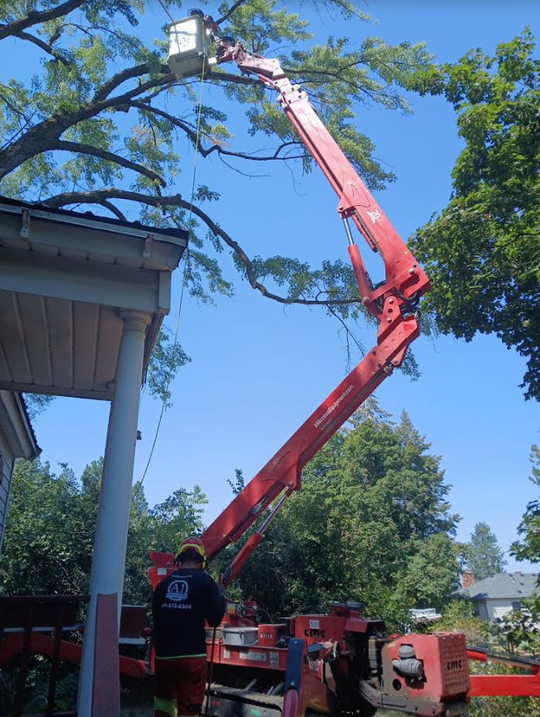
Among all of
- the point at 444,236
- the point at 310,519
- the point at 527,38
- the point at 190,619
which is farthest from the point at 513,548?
the point at 527,38

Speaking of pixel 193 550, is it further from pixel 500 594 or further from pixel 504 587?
pixel 504 587

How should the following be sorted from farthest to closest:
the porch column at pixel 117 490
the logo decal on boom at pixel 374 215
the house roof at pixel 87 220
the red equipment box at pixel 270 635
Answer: the logo decal on boom at pixel 374 215 → the red equipment box at pixel 270 635 → the house roof at pixel 87 220 → the porch column at pixel 117 490

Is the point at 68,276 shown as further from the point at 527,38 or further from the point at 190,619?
the point at 527,38

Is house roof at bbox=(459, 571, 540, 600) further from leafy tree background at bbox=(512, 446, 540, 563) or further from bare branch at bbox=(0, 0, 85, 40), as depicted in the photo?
bare branch at bbox=(0, 0, 85, 40)

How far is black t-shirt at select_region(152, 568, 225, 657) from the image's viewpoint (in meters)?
3.78

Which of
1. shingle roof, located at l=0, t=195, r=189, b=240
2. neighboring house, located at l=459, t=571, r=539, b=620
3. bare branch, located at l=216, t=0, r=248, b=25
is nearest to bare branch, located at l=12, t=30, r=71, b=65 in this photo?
bare branch, located at l=216, t=0, r=248, b=25

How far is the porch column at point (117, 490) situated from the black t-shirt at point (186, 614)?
690mm

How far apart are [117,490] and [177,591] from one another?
3.74ft

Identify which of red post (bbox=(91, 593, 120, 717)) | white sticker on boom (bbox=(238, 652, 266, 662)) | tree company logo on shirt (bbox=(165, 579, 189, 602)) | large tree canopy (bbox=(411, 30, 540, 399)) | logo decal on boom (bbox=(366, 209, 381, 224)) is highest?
large tree canopy (bbox=(411, 30, 540, 399))

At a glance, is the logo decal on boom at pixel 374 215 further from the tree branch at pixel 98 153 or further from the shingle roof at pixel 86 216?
the tree branch at pixel 98 153

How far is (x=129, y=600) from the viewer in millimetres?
12484

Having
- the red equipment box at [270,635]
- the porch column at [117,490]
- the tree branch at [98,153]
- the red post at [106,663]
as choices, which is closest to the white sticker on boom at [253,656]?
the red equipment box at [270,635]

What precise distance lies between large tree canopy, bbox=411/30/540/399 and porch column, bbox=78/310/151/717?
1042 centimetres

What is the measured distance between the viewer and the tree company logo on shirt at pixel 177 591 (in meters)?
3.86
